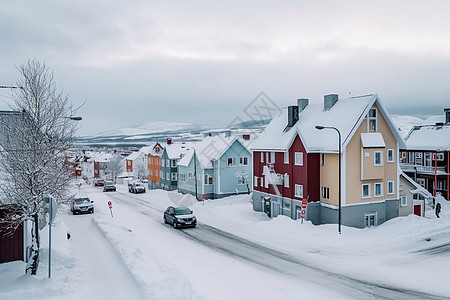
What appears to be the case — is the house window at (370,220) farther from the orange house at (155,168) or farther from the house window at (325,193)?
the orange house at (155,168)

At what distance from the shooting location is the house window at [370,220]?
2875cm

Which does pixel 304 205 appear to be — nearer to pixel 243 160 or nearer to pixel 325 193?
pixel 325 193

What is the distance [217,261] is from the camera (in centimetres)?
1794

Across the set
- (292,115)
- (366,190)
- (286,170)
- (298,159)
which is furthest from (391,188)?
(292,115)

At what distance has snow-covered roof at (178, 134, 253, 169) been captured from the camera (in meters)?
47.9

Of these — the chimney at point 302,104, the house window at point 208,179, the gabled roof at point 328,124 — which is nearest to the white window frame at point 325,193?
the gabled roof at point 328,124

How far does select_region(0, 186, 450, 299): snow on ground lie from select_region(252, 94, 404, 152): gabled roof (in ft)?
23.0

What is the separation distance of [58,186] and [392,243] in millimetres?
20442

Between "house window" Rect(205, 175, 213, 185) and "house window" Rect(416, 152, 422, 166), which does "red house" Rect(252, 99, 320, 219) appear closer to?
"house window" Rect(205, 175, 213, 185)

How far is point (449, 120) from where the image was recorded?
1970 inches

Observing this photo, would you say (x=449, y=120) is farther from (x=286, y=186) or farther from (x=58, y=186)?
(x=58, y=186)

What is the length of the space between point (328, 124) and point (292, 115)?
16.1ft

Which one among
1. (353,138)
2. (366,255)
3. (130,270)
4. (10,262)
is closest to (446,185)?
(353,138)

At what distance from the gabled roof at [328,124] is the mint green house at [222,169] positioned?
13072 millimetres
